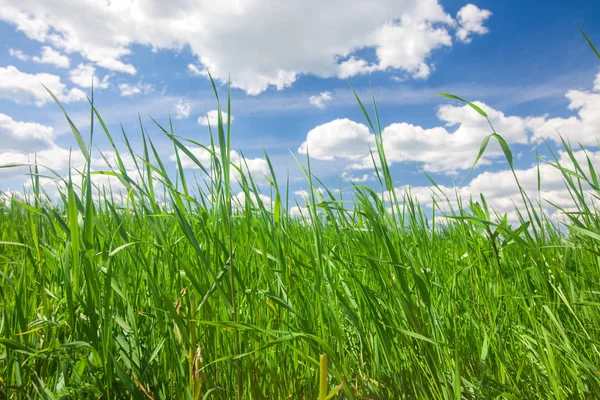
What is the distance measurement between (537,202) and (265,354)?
137cm

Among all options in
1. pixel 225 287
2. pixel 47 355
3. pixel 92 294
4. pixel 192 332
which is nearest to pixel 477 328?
pixel 225 287

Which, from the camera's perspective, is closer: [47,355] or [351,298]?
[47,355]

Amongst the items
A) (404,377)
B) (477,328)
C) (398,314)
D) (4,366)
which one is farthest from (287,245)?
(4,366)

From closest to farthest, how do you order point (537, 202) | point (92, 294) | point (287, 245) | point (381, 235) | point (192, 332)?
point (192, 332)
point (92, 294)
point (381, 235)
point (287, 245)
point (537, 202)

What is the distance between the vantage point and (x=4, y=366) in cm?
142

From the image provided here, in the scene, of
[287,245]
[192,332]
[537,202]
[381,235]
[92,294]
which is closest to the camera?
[192,332]

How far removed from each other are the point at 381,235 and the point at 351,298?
395 millimetres

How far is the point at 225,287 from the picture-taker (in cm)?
129

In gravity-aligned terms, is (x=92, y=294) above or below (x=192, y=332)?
above

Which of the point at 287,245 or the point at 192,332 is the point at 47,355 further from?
the point at 287,245

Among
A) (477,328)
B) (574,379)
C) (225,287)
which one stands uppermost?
(225,287)

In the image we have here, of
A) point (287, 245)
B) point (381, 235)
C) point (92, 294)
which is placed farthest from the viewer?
point (287, 245)

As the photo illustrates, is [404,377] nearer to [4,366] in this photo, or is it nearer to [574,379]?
[574,379]

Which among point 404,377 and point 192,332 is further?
point 404,377
